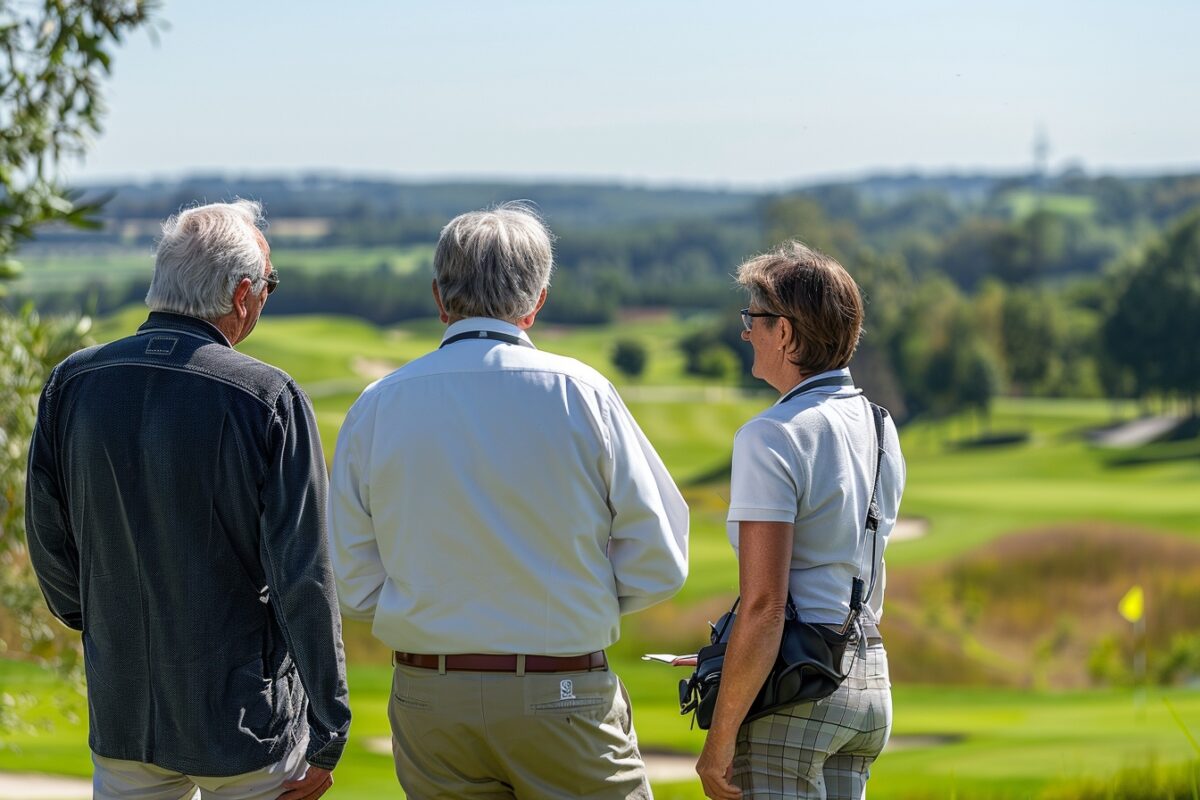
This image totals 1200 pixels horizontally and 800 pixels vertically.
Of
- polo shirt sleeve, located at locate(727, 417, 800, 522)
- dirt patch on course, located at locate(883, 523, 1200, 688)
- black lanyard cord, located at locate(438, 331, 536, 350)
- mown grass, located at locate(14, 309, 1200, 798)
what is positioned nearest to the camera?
polo shirt sleeve, located at locate(727, 417, 800, 522)

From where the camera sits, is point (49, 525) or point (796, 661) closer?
point (796, 661)

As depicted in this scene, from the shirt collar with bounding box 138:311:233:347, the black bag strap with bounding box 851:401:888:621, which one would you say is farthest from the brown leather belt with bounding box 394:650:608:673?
the shirt collar with bounding box 138:311:233:347

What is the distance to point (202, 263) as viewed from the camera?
266 cm

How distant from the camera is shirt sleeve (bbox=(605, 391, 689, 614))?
2598mm

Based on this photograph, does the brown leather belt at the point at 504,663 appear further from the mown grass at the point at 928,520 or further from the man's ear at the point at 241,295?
the man's ear at the point at 241,295

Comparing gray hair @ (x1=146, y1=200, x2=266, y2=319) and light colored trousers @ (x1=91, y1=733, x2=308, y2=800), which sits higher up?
gray hair @ (x1=146, y1=200, x2=266, y2=319)

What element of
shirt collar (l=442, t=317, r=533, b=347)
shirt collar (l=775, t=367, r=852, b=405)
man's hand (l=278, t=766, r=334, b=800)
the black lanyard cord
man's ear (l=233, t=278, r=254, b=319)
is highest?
man's ear (l=233, t=278, r=254, b=319)

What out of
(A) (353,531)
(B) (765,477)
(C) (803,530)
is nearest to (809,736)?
(C) (803,530)

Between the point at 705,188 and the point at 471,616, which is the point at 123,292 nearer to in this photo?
the point at 471,616

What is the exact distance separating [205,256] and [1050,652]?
73.1 feet

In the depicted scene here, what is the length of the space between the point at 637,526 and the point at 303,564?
2.07 feet

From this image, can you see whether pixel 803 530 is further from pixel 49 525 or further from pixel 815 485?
pixel 49 525

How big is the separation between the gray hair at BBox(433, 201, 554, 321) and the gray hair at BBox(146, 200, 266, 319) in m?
0.39

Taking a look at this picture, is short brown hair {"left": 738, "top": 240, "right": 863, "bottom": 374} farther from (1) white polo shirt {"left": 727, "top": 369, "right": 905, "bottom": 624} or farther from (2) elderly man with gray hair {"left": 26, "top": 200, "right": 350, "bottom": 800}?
(2) elderly man with gray hair {"left": 26, "top": 200, "right": 350, "bottom": 800}
